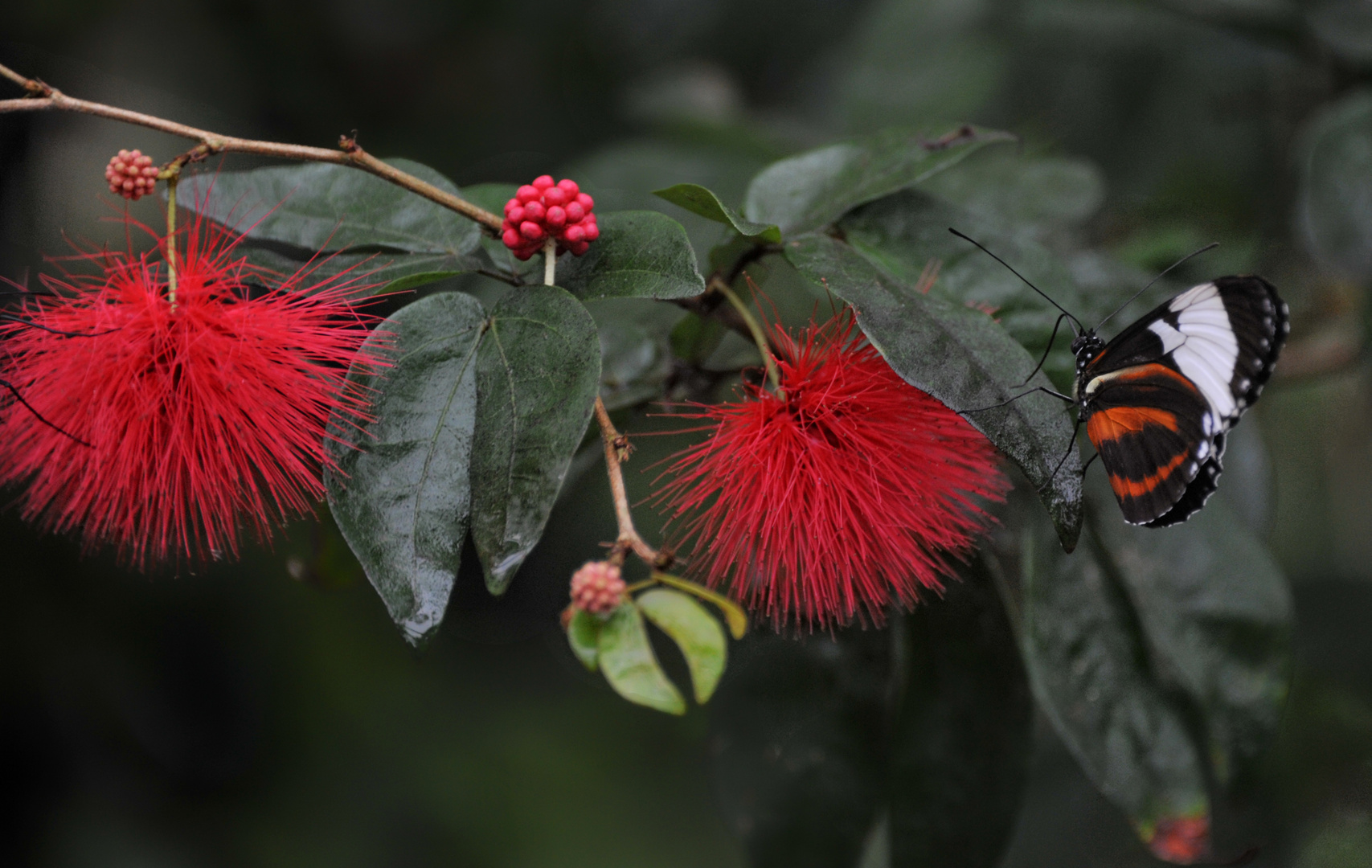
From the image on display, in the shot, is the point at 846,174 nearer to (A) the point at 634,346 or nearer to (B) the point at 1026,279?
(B) the point at 1026,279

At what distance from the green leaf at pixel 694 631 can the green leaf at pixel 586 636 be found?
4 centimetres

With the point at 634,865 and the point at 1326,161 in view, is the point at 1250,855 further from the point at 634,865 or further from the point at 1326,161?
the point at 634,865

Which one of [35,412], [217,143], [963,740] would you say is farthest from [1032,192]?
[35,412]

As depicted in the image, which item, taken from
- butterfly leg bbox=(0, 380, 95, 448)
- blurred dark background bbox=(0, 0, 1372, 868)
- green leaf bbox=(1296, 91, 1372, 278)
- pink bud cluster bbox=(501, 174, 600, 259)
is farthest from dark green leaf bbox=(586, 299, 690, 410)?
green leaf bbox=(1296, 91, 1372, 278)

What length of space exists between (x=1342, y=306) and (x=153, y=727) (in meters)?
2.78

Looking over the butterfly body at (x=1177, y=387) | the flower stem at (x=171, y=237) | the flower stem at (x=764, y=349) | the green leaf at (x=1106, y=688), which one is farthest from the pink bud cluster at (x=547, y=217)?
the green leaf at (x=1106, y=688)

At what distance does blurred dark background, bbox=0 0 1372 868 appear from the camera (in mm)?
1481

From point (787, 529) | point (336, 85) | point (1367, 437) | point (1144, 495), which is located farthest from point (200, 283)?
point (1367, 437)

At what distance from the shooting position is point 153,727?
2.10m

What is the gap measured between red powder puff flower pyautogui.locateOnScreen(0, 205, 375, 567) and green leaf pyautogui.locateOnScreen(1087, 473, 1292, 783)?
854 mm

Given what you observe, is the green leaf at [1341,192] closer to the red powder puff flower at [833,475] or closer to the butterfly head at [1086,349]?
the butterfly head at [1086,349]

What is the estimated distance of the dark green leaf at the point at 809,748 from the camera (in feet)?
3.40

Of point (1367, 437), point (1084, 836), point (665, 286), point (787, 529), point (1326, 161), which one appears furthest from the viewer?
point (1367, 437)

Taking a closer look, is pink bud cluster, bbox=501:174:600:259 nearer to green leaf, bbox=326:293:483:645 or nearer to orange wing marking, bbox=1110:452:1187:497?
green leaf, bbox=326:293:483:645
